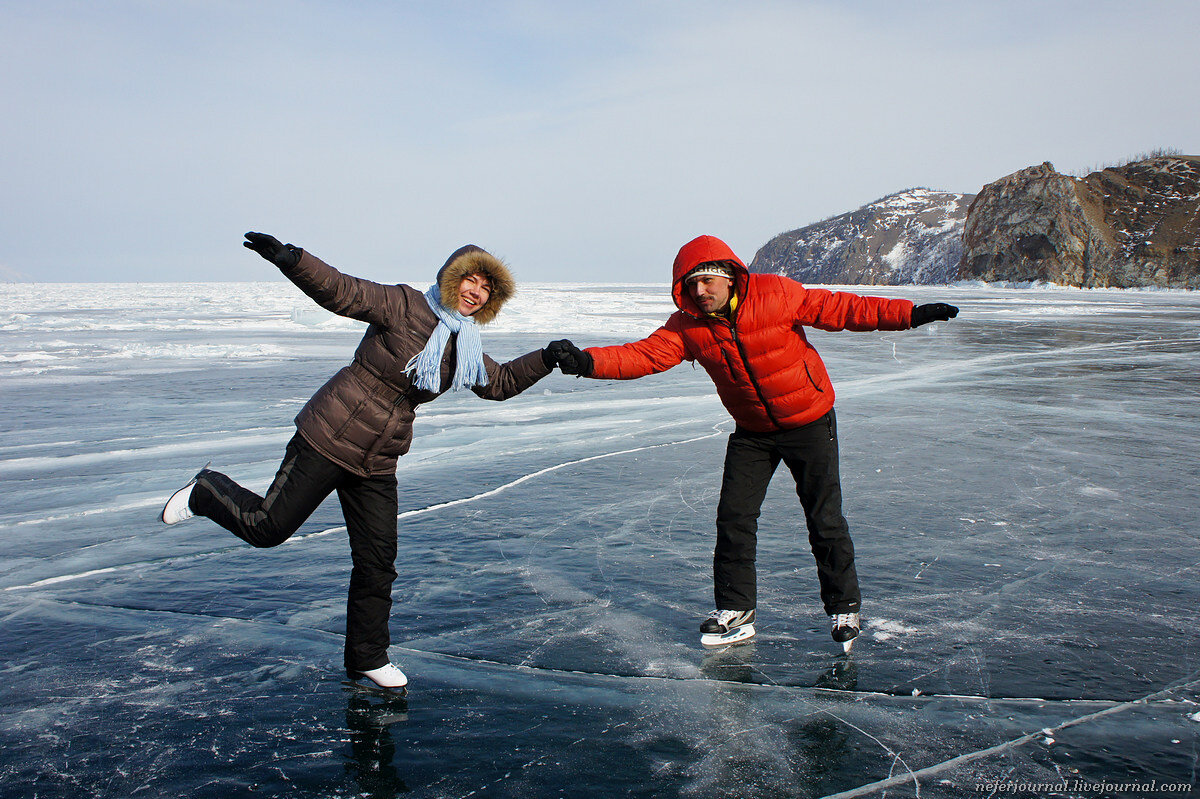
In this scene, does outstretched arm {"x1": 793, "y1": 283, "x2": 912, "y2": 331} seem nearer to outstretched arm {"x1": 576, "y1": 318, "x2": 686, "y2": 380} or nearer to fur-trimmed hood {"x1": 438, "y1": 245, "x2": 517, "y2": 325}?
outstretched arm {"x1": 576, "y1": 318, "x2": 686, "y2": 380}

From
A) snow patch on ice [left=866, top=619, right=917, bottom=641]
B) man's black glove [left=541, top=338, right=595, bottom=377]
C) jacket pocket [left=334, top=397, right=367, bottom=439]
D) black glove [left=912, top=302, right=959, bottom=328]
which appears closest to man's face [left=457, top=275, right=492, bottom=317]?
man's black glove [left=541, top=338, right=595, bottom=377]

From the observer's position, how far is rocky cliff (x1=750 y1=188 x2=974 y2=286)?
113m

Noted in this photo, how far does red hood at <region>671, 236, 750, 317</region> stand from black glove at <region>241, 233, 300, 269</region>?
1.37 meters

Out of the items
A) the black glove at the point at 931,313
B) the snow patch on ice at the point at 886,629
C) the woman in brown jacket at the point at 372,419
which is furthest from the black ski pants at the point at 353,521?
the black glove at the point at 931,313

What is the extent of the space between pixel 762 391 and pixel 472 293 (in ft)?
3.90

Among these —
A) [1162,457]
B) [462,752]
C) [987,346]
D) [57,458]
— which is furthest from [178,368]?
[987,346]

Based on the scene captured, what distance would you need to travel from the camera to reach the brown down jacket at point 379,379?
111 inches

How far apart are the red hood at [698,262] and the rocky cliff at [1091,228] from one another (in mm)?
74341

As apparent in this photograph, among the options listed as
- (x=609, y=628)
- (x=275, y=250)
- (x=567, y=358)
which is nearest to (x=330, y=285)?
(x=275, y=250)

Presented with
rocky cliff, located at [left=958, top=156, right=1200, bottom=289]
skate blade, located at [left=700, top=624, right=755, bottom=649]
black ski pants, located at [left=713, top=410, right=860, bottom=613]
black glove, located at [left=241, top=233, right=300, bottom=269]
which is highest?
rocky cliff, located at [left=958, top=156, right=1200, bottom=289]

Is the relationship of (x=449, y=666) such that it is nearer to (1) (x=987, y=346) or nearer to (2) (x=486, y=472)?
(2) (x=486, y=472)

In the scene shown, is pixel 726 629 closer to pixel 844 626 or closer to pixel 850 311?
pixel 844 626

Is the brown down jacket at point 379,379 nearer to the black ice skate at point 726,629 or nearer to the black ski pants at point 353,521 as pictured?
the black ski pants at point 353,521

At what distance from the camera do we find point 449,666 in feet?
9.56
